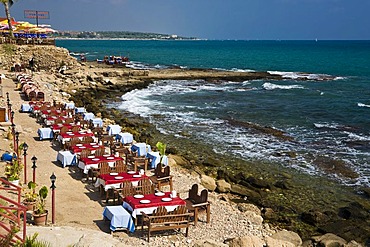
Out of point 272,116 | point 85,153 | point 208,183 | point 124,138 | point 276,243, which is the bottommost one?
point 272,116

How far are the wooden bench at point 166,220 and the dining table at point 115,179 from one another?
260 cm

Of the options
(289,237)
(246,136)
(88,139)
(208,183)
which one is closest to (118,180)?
(208,183)

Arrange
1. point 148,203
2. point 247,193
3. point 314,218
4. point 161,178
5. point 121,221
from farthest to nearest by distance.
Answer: point 247,193
point 161,178
point 314,218
point 148,203
point 121,221

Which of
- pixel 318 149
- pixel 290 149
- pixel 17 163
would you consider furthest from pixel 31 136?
pixel 318 149

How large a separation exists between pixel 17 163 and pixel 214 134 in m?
15.2

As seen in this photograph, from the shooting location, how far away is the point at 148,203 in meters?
12.9

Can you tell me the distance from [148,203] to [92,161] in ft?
16.2

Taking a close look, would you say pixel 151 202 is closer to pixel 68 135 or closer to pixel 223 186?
pixel 223 186

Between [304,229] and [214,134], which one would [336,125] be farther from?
[304,229]

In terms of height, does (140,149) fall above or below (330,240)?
above

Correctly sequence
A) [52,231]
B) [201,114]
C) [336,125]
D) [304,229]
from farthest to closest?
[201,114] < [336,125] < [304,229] < [52,231]

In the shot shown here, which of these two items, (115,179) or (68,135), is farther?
(68,135)

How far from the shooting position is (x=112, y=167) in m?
16.4

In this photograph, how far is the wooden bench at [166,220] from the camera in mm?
12247
